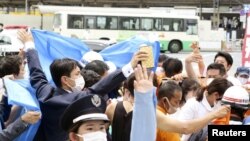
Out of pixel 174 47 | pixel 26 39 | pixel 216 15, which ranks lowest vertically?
pixel 174 47

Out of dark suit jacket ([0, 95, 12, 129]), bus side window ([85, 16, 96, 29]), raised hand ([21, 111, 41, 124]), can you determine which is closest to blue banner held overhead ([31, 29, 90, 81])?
dark suit jacket ([0, 95, 12, 129])

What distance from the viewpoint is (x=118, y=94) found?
453 centimetres

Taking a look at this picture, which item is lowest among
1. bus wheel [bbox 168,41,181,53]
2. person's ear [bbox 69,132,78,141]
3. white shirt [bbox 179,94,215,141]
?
bus wheel [bbox 168,41,181,53]

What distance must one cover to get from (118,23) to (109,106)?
23804mm

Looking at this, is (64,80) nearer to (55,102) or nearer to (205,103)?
(55,102)

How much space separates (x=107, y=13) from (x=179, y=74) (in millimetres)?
21586

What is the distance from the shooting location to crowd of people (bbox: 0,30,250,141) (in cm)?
234

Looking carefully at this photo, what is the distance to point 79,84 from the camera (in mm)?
3643

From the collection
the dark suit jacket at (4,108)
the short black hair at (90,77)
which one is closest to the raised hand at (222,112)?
the short black hair at (90,77)

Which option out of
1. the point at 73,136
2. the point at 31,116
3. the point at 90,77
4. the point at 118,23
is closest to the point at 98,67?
the point at 90,77

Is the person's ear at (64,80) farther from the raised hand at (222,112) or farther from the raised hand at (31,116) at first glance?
the raised hand at (222,112)

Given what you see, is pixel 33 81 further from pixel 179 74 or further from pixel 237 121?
pixel 179 74

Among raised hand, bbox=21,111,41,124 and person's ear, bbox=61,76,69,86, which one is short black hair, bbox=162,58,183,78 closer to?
person's ear, bbox=61,76,69,86

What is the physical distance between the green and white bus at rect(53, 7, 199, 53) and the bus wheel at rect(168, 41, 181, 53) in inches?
26.2
